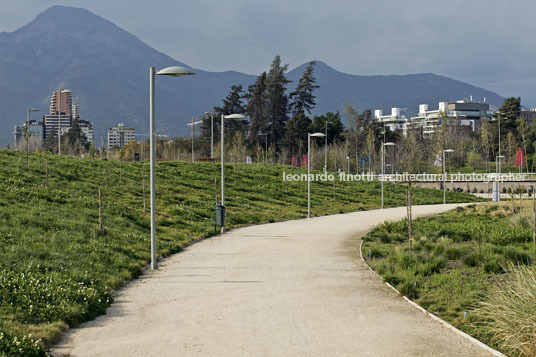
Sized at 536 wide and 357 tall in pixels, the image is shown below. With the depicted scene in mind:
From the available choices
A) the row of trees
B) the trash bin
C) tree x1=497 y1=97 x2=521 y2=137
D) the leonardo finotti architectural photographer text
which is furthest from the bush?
tree x1=497 y1=97 x2=521 y2=137

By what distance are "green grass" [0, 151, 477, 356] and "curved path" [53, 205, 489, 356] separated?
678mm

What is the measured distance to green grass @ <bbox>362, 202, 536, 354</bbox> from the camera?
33.8 feet

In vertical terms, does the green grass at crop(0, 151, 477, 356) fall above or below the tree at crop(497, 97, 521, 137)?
below

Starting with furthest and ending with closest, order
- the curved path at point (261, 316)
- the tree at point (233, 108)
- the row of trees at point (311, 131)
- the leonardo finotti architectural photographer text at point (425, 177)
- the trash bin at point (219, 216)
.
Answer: the tree at point (233, 108), the row of trees at point (311, 131), the leonardo finotti architectural photographer text at point (425, 177), the trash bin at point (219, 216), the curved path at point (261, 316)

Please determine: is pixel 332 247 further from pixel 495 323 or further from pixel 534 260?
pixel 495 323

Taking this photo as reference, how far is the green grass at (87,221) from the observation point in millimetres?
9570

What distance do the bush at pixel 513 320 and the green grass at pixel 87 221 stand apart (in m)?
6.18

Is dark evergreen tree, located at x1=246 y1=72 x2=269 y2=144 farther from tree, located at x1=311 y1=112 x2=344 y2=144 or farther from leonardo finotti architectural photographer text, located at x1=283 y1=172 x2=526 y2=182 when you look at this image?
leonardo finotti architectural photographer text, located at x1=283 y1=172 x2=526 y2=182

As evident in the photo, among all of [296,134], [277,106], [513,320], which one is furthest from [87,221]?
[277,106]

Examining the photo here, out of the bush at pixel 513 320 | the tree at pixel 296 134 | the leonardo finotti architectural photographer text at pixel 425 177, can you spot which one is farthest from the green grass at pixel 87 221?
the tree at pixel 296 134

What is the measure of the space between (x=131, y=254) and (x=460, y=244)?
10.2m

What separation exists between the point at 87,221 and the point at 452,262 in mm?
11089

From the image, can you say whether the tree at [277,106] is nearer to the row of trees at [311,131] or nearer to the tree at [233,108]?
the row of trees at [311,131]

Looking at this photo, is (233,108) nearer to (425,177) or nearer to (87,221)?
(425,177)
